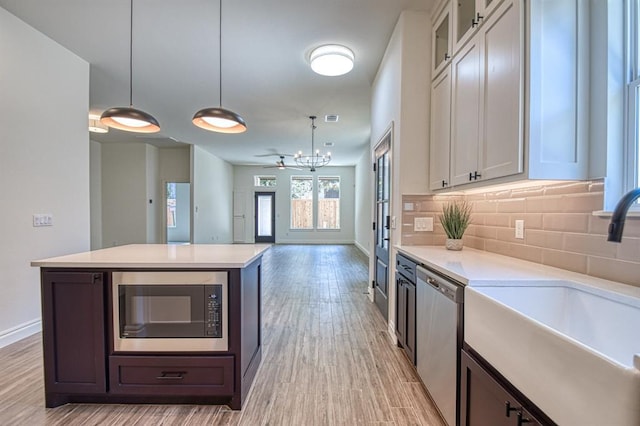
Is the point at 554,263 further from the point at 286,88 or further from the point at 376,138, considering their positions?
the point at 286,88

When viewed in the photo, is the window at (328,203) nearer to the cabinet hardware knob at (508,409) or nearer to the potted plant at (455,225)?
the potted plant at (455,225)

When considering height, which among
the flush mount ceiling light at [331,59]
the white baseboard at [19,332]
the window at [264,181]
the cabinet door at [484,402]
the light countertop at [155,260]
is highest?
the flush mount ceiling light at [331,59]

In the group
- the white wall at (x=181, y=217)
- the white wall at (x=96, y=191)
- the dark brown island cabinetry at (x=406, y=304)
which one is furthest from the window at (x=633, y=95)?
the white wall at (x=181, y=217)

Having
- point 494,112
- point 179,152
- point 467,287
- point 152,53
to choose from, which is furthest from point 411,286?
point 179,152

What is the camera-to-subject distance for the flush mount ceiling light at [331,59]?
327 cm

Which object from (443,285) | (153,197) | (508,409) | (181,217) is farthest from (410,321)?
(181,217)

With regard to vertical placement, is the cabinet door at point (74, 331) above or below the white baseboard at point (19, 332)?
above

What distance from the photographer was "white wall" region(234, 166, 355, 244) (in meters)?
11.3

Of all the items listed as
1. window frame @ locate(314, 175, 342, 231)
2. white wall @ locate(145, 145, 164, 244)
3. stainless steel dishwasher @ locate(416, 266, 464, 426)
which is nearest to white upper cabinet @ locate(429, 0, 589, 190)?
stainless steel dishwasher @ locate(416, 266, 464, 426)

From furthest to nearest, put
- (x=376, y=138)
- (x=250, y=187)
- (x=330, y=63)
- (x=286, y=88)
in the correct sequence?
(x=250, y=187) < (x=286, y=88) < (x=376, y=138) < (x=330, y=63)

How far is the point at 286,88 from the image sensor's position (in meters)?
4.38

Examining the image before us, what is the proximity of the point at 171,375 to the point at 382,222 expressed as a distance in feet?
8.72

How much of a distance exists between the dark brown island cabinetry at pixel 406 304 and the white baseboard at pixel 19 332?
361 cm

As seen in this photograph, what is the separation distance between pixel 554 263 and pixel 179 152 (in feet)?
29.4
